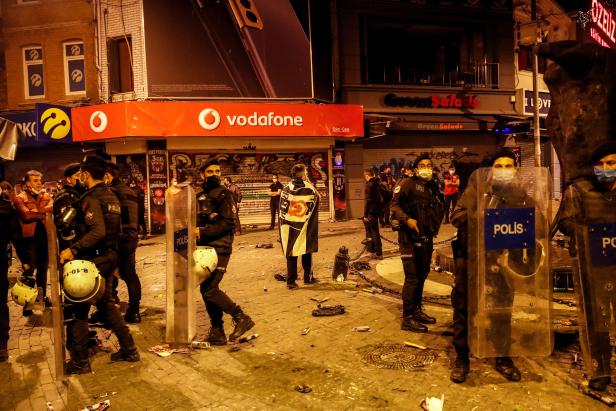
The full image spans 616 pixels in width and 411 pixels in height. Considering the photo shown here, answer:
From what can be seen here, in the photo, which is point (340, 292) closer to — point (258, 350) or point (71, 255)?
point (258, 350)

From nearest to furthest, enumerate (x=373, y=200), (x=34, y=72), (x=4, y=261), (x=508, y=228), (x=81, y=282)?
(x=508, y=228), (x=81, y=282), (x=4, y=261), (x=373, y=200), (x=34, y=72)

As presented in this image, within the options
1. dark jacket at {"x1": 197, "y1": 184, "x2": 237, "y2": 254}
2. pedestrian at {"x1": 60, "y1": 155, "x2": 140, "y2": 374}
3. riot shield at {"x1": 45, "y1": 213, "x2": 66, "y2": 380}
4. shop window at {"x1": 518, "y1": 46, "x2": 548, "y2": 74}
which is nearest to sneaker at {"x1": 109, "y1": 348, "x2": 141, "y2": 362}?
pedestrian at {"x1": 60, "y1": 155, "x2": 140, "y2": 374}

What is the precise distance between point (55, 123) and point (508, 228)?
16.4 m

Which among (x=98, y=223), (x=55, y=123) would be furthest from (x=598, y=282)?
(x=55, y=123)

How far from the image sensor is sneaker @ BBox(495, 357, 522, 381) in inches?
172

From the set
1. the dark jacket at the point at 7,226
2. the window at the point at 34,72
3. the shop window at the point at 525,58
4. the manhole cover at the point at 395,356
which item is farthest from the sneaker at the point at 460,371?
the shop window at the point at 525,58

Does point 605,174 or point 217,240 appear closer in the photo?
point 605,174

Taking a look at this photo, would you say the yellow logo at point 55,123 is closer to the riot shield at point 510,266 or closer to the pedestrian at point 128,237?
the pedestrian at point 128,237

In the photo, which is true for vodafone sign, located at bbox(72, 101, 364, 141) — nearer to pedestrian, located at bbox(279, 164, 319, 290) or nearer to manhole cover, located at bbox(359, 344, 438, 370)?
pedestrian, located at bbox(279, 164, 319, 290)

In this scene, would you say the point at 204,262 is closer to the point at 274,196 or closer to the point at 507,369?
the point at 507,369

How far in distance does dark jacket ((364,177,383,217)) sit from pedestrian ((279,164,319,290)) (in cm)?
267

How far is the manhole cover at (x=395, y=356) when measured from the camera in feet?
15.9

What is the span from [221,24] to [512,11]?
13009 mm

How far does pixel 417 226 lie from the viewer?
18.8 feet
